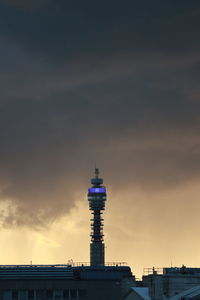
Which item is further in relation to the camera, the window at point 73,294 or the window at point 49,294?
the window at point 73,294

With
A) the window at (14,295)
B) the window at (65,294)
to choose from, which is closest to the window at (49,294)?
the window at (65,294)

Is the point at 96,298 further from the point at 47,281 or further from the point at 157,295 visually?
the point at 157,295

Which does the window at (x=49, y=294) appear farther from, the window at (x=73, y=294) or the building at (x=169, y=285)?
the building at (x=169, y=285)

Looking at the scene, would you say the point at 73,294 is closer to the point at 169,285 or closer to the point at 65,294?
the point at 65,294

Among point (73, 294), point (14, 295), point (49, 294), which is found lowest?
point (14, 295)

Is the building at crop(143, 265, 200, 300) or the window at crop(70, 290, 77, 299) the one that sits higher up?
the window at crop(70, 290, 77, 299)

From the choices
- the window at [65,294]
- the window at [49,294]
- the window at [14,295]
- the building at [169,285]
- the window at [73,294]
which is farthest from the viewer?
the window at [73,294]

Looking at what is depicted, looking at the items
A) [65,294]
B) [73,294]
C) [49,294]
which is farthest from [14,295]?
[73,294]

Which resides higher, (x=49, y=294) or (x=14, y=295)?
(x=49, y=294)

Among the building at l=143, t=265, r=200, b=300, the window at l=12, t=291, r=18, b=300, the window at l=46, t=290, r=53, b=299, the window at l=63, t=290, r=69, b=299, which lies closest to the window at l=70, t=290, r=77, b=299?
the window at l=63, t=290, r=69, b=299

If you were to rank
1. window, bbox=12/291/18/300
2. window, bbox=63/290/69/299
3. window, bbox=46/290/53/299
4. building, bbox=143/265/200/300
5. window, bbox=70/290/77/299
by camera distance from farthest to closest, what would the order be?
window, bbox=70/290/77/299
window, bbox=63/290/69/299
window, bbox=46/290/53/299
window, bbox=12/291/18/300
building, bbox=143/265/200/300

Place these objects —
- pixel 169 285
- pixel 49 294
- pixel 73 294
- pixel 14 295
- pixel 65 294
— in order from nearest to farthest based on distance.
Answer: pixel 169 285
pixel 14 295
pixel 49 294
pixel 65 294
pixel 73 294

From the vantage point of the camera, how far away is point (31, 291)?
198 m

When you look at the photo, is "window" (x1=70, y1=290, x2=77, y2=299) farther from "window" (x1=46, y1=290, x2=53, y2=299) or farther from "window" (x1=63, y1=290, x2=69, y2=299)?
"window" (x1=46, y1=290, x2=53, y2=299)
